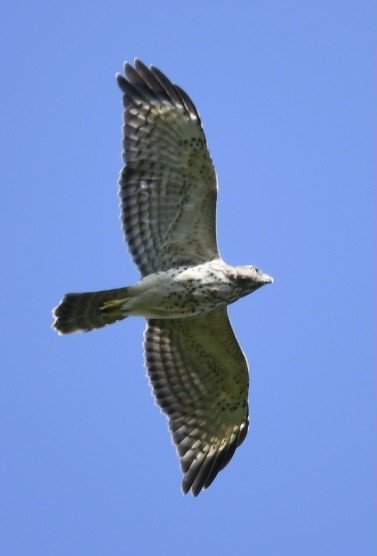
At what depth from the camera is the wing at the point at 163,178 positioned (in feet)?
43.8

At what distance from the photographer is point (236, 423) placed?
1452 cm

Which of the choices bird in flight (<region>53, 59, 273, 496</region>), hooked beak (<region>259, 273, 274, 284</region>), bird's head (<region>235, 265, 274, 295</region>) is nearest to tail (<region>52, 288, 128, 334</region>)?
bird in flight (<region>53, 59, 273, 496</region>)

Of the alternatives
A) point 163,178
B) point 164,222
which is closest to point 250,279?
point 164,222

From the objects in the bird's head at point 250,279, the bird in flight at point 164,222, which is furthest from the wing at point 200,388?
the bird's head at point 250,279

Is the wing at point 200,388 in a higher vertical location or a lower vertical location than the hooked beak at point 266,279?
lower

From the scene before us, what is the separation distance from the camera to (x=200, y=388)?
14.5m

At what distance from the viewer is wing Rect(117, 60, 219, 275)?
43.8 ft

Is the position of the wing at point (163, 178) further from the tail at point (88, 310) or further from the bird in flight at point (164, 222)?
the tail at point (88, 310)

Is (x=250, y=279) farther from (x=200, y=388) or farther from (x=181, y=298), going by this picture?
(x=200, y=388)

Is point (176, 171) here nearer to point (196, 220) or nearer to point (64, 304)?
point (196, 220)

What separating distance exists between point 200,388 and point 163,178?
243cm

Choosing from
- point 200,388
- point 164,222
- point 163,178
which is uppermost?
point 163,178

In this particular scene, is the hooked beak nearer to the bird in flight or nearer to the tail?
the bird in flight

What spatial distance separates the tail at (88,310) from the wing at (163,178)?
440 mm
